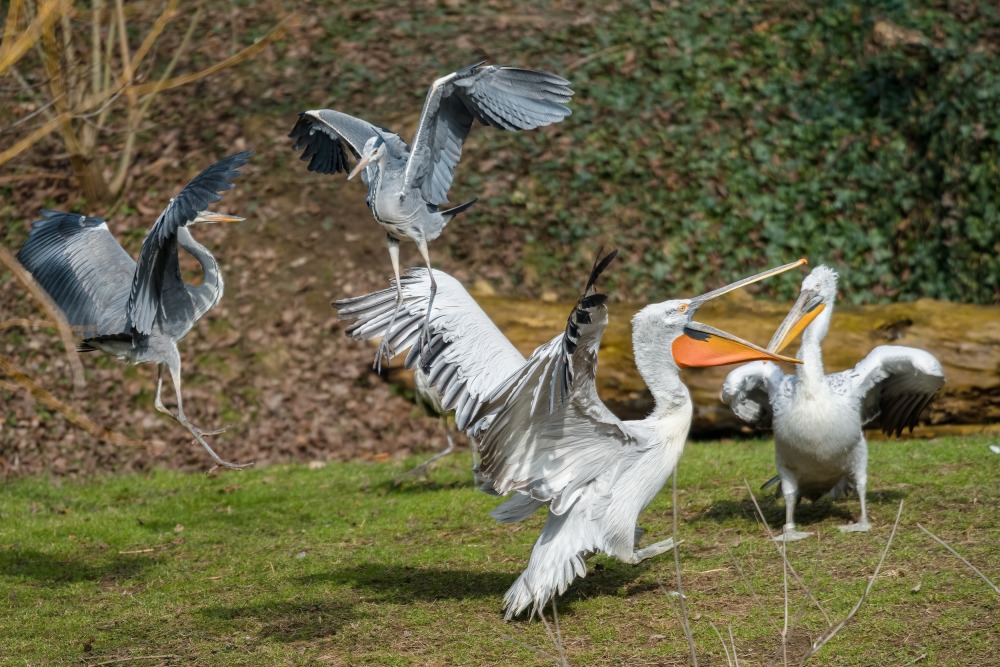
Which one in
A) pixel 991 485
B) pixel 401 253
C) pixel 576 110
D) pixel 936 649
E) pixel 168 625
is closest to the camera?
pixel 936 649

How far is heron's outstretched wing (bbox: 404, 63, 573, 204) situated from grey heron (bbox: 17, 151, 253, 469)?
1.09 metres

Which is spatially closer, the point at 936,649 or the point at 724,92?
the point at 936,649

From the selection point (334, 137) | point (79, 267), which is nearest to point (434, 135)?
point (334, 137)

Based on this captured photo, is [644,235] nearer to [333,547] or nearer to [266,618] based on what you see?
[333,547]

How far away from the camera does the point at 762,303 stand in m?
9.96

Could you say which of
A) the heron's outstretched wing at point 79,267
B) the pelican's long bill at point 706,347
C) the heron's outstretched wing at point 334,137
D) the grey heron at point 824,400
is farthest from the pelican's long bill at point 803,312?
the heron's outstretched wing at point 79,267

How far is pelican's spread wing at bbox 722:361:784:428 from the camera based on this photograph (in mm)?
6957

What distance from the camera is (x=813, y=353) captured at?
21.5 ft

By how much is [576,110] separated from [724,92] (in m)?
1.90

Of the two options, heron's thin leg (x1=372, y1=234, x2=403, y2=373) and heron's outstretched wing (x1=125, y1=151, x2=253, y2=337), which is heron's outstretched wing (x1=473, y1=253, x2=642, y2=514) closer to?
heron's thin leg (x1=372, y1=234, x2=403, y2=373)

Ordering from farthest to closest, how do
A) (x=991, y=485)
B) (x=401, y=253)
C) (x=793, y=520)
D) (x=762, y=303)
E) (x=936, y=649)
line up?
(x=401, y=253) < (x=762, y=303) < (x=991, y=485) < (x=793, y=520) < (x=936, y=649)

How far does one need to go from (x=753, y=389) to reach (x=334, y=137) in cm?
310

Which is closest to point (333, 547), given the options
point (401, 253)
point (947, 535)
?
point (947, 535)

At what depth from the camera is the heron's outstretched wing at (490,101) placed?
5789mm
